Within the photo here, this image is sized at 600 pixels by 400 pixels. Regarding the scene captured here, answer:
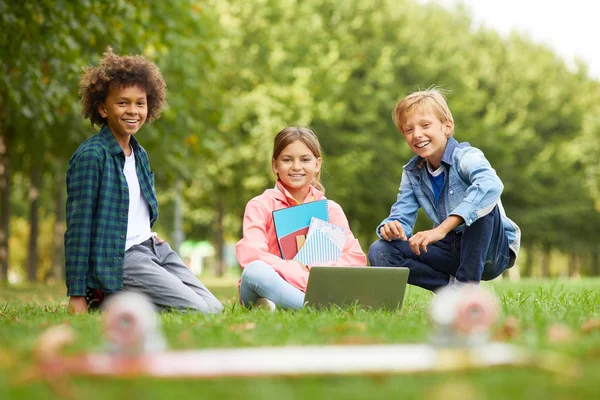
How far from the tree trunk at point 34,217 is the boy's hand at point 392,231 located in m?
11.9

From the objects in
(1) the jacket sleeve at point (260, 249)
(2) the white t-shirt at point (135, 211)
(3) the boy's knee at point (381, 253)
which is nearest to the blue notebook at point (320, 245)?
(1) the jacket sleeve at point (260, 249)

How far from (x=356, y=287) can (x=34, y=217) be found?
46.4 ft

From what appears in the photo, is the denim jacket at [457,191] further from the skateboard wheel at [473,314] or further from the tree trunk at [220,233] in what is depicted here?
the tree trunk at [220,233]

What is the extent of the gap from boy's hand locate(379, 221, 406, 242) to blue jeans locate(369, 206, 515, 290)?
102mm

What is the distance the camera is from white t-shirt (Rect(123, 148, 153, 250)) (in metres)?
5.30

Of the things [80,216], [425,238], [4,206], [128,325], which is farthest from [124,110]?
[4,206]

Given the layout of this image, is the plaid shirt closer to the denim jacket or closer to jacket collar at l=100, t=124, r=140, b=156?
jacket collar at l=100, t=124, r=140, b=156

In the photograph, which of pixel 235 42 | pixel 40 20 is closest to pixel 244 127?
pixel 235 42

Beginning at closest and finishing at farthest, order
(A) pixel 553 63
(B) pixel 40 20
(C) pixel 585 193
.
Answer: (B) pixel 40 20 → (C) pixel 585 193 → (A) pixel 553 63

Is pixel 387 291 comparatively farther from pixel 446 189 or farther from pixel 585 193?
pixel 585 193

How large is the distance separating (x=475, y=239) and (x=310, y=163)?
1232 mm

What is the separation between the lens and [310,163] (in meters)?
5.50

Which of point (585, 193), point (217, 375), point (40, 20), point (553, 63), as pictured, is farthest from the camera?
point (553, 63)

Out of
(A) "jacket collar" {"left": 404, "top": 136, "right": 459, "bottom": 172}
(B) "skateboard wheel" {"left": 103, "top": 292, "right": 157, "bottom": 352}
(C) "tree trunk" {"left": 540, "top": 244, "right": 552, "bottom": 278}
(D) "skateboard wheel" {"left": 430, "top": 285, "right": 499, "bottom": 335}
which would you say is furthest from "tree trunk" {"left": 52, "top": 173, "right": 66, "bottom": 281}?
(C) "tree trunk" {"left": 540, "top": 244, "right": 552, "bottom": 278}
